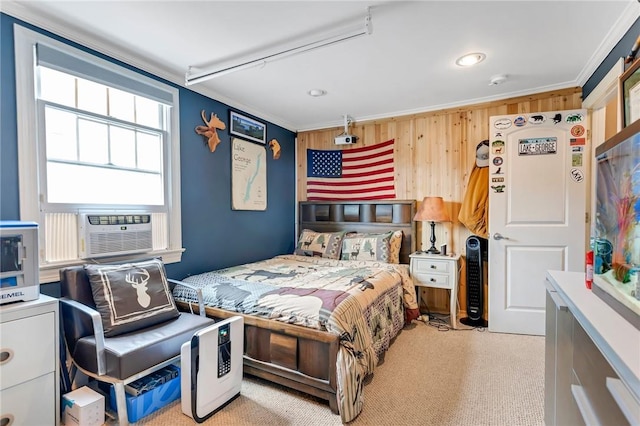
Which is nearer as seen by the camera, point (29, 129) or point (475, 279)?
point (29, 129)

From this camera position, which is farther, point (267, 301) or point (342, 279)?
point (342, 279)

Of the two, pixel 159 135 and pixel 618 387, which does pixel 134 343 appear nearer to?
pixel 159 135

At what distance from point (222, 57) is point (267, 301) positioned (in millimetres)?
1935

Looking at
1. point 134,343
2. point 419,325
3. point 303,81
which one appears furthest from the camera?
point 419,325

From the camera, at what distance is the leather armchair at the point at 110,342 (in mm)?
1710

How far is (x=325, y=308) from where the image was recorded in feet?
6.52

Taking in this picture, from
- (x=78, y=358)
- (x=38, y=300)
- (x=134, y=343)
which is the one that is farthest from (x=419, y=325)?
(x=38, y=300)

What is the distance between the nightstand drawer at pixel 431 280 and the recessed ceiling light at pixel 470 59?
2034 mm

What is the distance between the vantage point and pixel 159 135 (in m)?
2.80

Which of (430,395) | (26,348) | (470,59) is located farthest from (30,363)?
(470,59)

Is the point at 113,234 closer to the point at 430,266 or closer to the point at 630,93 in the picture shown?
the point at 430,266

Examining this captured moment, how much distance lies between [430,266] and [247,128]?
262 centimetres

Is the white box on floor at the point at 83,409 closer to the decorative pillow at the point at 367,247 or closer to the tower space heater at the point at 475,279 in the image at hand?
the decorative pillow at the point at 367,247

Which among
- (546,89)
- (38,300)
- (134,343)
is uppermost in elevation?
(546,89)
